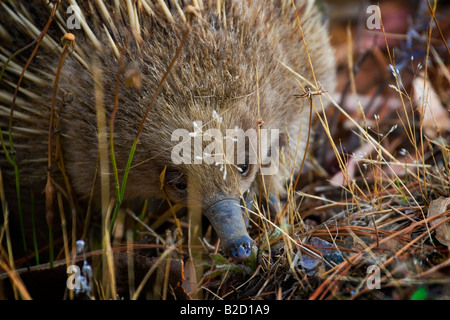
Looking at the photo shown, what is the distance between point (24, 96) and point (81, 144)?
12.2 inches

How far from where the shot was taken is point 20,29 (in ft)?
→ 6.33

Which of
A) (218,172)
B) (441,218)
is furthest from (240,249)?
(441,218)

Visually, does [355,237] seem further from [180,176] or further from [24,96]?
[24,96]

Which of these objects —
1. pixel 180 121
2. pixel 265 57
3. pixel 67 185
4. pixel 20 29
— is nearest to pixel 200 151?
pixel 180 121

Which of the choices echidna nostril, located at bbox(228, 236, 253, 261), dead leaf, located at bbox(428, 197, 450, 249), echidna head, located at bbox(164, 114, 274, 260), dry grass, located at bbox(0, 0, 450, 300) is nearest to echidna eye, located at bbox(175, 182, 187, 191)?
echidna head, located at bbox(164, 114, 274, 260)

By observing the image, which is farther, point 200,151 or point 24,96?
point 24,96

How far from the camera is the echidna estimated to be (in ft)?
5.24

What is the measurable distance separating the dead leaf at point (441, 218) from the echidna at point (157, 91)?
1.54 ft

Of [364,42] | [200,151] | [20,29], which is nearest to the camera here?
[200,151]

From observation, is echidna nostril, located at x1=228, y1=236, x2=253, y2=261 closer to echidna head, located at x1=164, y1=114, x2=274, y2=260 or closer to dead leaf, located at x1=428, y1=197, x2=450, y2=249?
echidna head, located at x1=164, y1=114, x2=274, y2=260

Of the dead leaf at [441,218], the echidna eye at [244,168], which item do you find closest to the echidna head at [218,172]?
the echidna eye at [244,168]

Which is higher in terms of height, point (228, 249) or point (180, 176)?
point (180, 176)

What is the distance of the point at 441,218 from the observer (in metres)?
1.57
